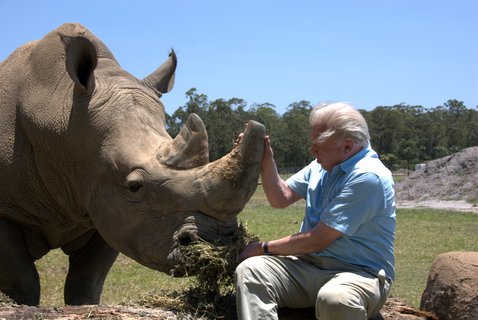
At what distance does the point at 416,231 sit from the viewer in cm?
1588

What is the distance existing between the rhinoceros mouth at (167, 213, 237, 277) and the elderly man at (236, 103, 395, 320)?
0.22 meters

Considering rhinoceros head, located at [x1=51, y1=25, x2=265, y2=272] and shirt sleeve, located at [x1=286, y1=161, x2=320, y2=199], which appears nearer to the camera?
rhinoceros head, located at [x1=51, y1=25, x2=265, y2=272]

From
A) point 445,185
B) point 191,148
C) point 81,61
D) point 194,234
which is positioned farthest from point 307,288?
point 445,185

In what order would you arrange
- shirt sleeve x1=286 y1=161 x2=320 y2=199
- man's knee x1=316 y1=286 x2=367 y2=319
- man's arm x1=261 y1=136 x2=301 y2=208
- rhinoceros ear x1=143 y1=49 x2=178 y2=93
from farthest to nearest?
rhinoceros ear x1=143 y1=49 x2=178 y2=93 → shirt sleeve x1=286 y1=161 x2=320 y2=199 → man's arm x1=261 y1=136 x2=301 y2=208 → man's knee x1=316 y1=286 x2=367 y2=319

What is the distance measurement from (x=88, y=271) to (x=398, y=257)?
689cm

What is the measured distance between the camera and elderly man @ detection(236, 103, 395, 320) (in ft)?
12.4

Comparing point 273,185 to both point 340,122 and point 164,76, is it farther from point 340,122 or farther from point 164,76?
point 164,76

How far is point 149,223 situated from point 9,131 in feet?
6.01

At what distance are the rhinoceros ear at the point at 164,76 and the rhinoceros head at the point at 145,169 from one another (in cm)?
33

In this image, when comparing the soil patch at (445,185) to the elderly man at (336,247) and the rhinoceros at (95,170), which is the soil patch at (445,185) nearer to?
the rhinoceros at (95,170)

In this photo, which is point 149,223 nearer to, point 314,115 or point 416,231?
point 314,115

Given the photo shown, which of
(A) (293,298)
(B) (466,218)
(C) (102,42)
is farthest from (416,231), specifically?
(A) (293,298)

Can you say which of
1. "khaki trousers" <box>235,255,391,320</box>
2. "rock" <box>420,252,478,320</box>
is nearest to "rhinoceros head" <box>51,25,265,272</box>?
"khaki trousers" <box>235,255,391,320</box>

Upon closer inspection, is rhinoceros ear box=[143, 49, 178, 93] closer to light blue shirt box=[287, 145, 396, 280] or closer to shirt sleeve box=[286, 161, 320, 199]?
shirt sleeve box=[286, 161, 320, 199]
